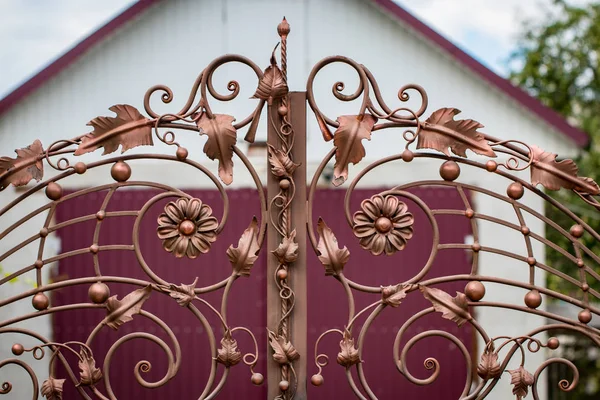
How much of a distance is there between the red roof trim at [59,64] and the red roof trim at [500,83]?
2.29 m

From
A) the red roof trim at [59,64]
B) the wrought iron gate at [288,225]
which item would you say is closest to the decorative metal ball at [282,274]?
the wrought iron gate at [288,225]

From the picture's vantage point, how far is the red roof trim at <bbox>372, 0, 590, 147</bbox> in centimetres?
575

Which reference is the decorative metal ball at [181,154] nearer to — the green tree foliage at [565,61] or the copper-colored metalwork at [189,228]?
the copper-colored metalwork at [189,228]

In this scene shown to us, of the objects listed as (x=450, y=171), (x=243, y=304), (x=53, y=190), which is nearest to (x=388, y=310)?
(x=243, y=304)

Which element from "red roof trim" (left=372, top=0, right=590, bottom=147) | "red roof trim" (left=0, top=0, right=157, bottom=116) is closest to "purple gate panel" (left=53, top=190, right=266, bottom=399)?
"red roof trim" (left=0, top=0, right=157, bottom=116)

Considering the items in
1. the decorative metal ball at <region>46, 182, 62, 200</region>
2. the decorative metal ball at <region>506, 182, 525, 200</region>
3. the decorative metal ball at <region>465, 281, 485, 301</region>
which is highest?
the decorative metal ball at <region>506, 182, 525, 200</region>

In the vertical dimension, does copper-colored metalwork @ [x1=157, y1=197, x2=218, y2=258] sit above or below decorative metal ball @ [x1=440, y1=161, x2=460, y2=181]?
below

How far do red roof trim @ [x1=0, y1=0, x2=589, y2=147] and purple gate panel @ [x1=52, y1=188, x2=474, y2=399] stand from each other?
102 cm

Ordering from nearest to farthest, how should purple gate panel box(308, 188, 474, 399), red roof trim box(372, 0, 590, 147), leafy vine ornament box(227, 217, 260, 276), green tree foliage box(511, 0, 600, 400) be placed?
leafy vine ornament box(227, 217, 260, 276)
purple gate panel box(308, 188, 474, 399)
red roof trim box(372, 0, 590, 147)
green tree foliage box(511, 0, 600, 400)

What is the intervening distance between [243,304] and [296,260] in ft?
10.5

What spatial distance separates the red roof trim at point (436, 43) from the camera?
5.76 meters

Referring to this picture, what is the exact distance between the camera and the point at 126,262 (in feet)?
17.8

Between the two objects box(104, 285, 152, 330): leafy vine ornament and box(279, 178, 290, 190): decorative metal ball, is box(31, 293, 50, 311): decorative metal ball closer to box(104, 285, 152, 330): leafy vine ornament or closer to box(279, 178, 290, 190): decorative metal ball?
box(104, 285, 152, 330): leafy vine ornament

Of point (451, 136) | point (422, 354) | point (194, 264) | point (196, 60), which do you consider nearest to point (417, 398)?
point (422, 354)
